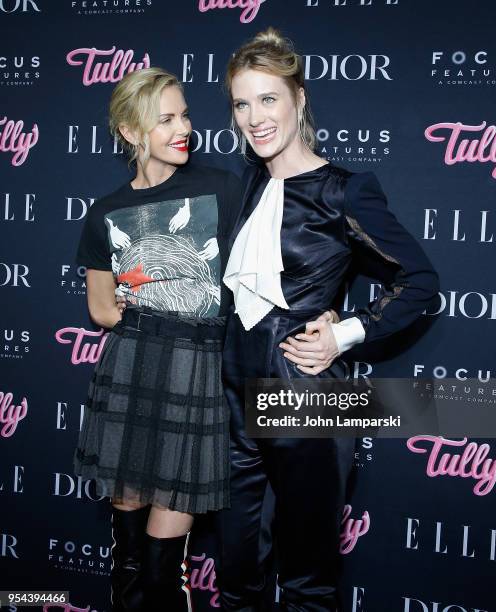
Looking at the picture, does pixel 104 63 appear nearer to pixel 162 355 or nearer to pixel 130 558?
pixel 162 355

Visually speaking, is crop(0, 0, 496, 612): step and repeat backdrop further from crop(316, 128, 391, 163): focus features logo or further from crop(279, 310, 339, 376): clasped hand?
crop(279, 310, 339, 376): clasped hand

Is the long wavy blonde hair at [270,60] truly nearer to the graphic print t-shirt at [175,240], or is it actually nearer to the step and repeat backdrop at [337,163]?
the graphic print t-shirt at [175,240]

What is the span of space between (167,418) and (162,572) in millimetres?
399

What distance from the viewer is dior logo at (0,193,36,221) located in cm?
227

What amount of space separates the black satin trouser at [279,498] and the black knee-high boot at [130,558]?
224mm

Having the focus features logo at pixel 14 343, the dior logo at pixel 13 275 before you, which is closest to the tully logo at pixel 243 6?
the dior logo at pixel 13 275

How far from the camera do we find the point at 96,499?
90.4 inches

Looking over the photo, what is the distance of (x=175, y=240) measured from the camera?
1.70m

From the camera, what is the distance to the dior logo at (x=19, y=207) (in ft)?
7.46

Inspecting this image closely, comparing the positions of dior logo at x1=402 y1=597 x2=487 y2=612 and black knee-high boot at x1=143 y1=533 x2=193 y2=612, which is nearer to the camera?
black knee-high boot at x1=143 y1=533 x2=193 y2=612

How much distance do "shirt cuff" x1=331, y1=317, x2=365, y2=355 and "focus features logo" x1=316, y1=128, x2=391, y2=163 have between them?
589mm

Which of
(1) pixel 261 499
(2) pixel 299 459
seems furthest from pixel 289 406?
(1) pixel 261 499

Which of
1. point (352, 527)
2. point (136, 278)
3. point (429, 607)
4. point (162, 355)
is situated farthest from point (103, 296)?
point (429, 607)

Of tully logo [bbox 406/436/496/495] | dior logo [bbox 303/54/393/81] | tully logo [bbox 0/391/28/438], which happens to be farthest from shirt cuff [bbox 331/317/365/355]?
tully logo [bbox 0/391/28/438]
